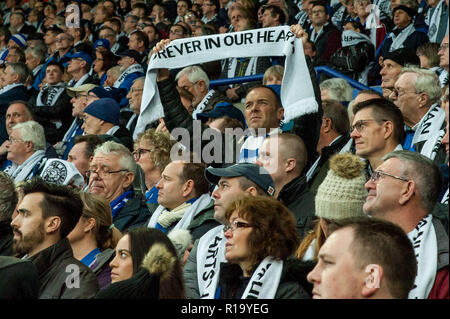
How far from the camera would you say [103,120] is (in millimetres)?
7758

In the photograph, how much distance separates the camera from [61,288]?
408cm

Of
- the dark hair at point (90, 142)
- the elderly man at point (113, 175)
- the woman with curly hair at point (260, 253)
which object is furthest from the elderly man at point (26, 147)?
the woman with curly hair at point (260, 253)

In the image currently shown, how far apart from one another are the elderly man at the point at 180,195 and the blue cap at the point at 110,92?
3.20 m

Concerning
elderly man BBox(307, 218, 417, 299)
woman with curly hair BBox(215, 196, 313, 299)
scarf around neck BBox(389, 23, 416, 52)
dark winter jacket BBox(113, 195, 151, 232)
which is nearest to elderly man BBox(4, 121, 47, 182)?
dark winter jacket BBox(113, 195, 151, 232)

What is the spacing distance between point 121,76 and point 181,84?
2.37m

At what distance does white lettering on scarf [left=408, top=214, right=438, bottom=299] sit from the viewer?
136 inches

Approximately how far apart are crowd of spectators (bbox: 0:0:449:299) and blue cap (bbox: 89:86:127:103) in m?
0.03

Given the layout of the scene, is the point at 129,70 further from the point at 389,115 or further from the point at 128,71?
the point at 389,115

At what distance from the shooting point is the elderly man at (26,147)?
746 cm

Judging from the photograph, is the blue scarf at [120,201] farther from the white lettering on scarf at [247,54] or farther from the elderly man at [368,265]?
the elderly man at [368,265]

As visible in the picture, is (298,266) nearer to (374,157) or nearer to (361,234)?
(361,234)

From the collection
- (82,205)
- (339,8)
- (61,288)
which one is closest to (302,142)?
(82,205)

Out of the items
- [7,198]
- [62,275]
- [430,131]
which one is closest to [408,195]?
[430,131]

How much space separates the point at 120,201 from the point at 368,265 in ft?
11.2
